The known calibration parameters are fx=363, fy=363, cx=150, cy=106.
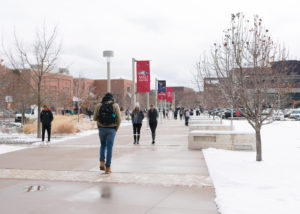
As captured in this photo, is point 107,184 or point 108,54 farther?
point 108,54

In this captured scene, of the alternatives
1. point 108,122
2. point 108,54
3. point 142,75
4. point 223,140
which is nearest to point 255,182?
point 108,122

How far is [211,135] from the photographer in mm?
12961

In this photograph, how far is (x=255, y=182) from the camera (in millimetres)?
7355

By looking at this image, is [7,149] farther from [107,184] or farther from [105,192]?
[105,192]

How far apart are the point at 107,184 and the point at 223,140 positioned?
6.62m

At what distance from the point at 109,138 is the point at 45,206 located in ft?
9.31

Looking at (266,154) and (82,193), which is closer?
(82,193)

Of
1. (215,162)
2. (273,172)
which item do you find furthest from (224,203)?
(215,162)

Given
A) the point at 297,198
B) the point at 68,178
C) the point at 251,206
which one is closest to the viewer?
the point at 251,206

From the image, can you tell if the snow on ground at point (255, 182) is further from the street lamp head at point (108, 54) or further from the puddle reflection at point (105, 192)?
the street lamp head at point (108, 54)

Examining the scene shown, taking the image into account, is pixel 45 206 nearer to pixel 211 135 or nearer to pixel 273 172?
pixel 273 172

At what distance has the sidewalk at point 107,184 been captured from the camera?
18.6ft

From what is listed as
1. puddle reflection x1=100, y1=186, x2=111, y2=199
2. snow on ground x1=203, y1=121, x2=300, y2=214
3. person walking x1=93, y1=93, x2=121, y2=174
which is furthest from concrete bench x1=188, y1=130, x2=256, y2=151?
puddle reflection x1=100, y1=186, x2=111, y2=199

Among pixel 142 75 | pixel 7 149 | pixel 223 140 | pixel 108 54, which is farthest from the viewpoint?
pixel 142 75
